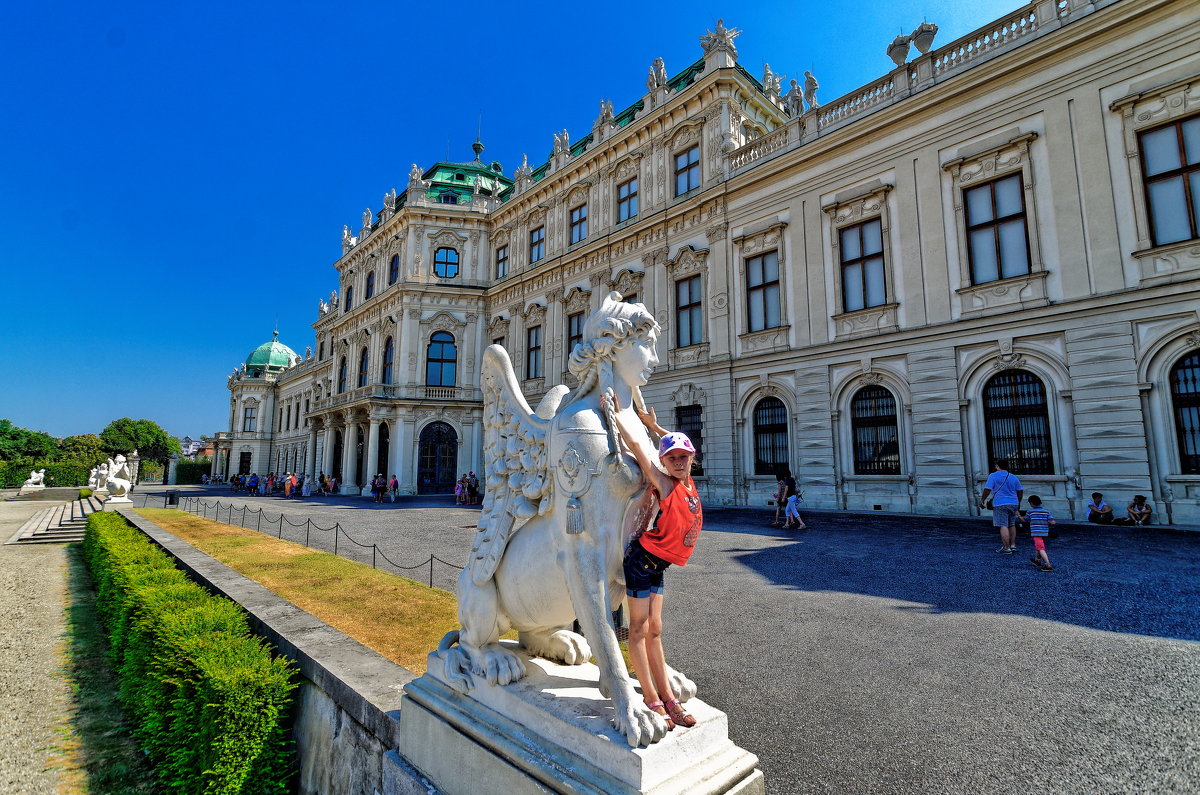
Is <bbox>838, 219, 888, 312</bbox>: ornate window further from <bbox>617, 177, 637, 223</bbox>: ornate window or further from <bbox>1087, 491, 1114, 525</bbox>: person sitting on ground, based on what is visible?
<bbox>617, 177, 637, 223</bbox>: ornate window

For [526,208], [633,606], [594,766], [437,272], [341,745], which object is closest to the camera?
[594,766]

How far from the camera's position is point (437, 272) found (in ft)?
107

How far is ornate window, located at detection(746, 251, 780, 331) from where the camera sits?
1856 cm

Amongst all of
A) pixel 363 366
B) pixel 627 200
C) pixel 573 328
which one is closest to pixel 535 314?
pixel 573 328

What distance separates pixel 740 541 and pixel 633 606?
9.98 metres

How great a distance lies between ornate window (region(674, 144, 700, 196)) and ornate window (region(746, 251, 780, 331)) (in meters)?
4.59

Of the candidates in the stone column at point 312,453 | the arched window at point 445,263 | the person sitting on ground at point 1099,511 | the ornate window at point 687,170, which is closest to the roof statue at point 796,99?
the ornate window at point 687,170

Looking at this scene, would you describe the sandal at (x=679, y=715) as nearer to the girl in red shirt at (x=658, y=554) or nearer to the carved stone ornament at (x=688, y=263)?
the girl in red shirt at (x=658, y=554)

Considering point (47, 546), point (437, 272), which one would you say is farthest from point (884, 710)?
point (437, 272)

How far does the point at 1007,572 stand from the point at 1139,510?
5.98m

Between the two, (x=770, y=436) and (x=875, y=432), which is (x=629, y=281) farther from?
(x=875, y=432)

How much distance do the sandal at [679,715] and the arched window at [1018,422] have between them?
47.6ft

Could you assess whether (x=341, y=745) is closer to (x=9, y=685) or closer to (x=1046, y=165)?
(x=9, y=685)

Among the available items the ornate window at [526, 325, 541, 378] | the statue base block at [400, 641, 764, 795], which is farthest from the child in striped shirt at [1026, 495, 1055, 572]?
the ornate window at [526, 325, 541, 378]
